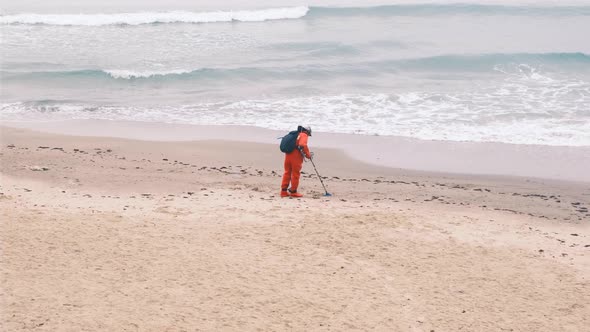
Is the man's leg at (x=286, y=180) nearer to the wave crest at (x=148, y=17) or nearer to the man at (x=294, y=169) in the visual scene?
the man at (x=294, y=169)

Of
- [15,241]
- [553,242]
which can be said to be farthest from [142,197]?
[553,242]

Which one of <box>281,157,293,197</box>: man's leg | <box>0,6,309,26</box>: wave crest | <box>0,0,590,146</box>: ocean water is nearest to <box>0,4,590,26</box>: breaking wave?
<box>0,6,309,26</box>: wave crest

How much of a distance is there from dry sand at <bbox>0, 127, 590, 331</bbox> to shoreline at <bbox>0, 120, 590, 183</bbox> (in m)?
0.51

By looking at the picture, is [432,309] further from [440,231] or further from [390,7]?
[390,7]

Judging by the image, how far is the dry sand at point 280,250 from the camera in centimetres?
731

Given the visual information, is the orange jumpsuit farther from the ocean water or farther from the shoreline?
the ocean water

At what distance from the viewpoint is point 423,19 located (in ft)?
123

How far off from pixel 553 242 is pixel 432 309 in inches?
128

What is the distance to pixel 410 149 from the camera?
1521 cm

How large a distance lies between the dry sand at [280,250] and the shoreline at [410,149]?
51 centimetres

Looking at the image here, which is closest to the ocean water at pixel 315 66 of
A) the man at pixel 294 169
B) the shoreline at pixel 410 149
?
the shoreline at pixel 410 149

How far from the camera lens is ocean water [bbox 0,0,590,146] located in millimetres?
18172

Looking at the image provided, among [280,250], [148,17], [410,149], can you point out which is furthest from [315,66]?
[280,250]

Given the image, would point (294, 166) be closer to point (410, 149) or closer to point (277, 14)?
point (410, 149)
